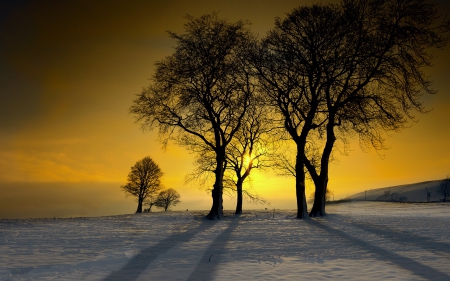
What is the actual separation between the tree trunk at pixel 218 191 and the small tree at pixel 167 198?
36.4 m

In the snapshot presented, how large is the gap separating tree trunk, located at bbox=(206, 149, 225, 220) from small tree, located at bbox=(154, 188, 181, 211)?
36433 millimetres

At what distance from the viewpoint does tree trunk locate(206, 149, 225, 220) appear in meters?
32.4

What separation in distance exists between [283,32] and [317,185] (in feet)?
37.6

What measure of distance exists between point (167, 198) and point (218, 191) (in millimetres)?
42523

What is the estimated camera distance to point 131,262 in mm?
12703

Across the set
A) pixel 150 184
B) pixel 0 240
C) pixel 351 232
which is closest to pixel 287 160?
pixel 351 232

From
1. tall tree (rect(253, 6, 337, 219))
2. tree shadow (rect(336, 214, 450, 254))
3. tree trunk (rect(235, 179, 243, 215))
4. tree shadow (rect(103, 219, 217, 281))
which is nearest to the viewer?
tree shadow (rect(103, 219, 217, 281))

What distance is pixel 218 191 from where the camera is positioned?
1281 inches

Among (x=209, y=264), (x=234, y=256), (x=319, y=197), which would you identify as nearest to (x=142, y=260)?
(x=209, y=264)

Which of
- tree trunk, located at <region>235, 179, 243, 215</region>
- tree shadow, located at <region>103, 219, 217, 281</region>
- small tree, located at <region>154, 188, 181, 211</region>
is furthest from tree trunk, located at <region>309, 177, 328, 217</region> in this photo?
small tree, located at <region>154, 188, 181, 211</region>

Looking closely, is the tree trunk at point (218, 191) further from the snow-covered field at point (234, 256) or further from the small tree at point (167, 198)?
the small tree at point (167, 198)

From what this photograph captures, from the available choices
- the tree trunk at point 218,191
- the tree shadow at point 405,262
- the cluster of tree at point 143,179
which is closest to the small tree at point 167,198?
the cluster of tree at point 143,179

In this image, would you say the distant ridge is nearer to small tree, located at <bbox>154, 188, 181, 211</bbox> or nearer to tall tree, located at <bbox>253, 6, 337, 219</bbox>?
small tree, located at <bbox>154, 188, 181, 211</bbox>

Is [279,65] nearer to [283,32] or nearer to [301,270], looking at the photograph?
[283,32]
